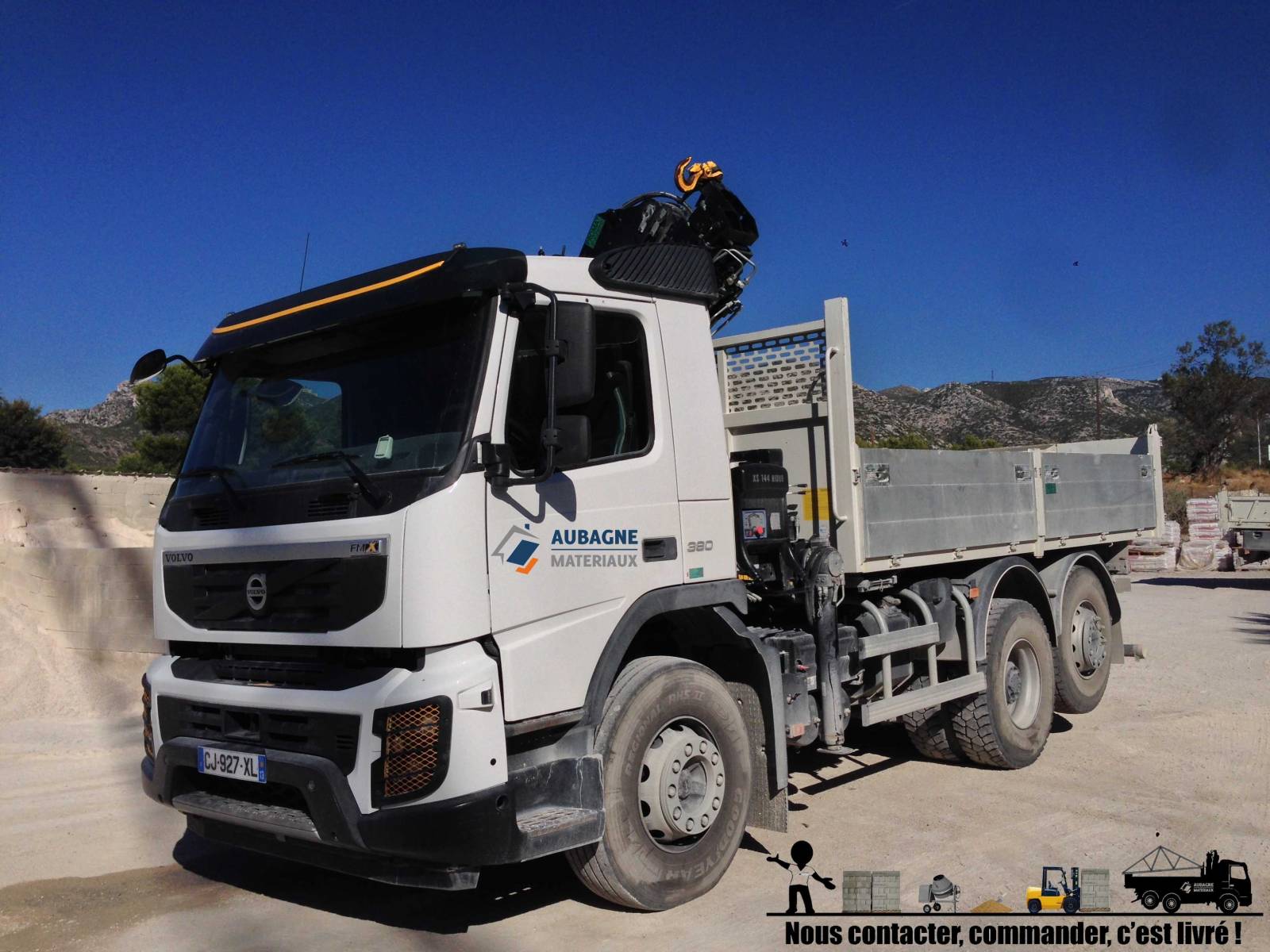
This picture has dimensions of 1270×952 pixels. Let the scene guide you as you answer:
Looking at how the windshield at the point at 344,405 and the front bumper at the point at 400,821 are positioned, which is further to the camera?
the windshield at the point at 344,405

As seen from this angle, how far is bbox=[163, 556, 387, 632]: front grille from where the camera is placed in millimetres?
3963

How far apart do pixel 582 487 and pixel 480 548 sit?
66 cm

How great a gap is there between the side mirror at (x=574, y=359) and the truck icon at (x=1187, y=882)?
351 cm

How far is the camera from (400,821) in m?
3.79

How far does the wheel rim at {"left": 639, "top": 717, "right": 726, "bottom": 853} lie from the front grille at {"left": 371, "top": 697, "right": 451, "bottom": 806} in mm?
1157

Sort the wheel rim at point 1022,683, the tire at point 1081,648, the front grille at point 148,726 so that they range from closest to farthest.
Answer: the front grille at point 148,726, the wheel rim at point 1022,683, the tire at point 1081,648

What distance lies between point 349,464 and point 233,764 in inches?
50.8

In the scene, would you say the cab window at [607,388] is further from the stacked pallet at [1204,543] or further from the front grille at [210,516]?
the stacked pallet at [1204,543]

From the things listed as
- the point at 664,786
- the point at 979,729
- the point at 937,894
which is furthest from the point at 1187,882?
the point at 664,786

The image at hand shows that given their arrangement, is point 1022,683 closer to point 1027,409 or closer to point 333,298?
point 333,298

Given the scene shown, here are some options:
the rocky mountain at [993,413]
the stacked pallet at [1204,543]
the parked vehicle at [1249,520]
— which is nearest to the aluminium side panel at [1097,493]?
the parked vehicle at [1249,520]

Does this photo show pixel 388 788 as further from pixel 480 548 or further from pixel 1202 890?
pixel 1202 890

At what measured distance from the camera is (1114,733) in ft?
27.2

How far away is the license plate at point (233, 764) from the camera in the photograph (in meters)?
4.09
